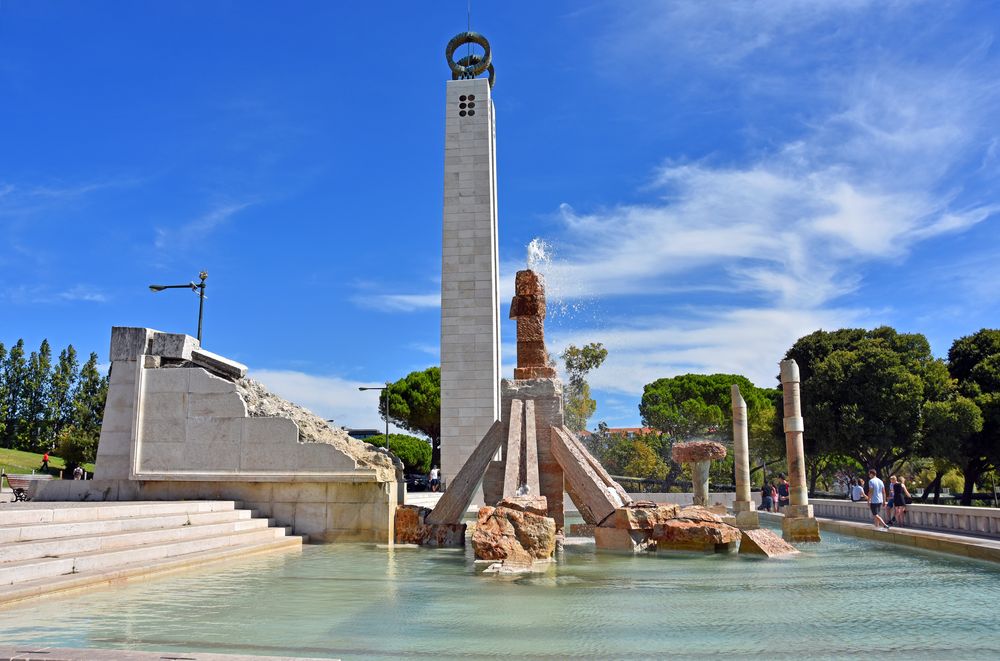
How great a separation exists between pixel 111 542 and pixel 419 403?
37.5 metres

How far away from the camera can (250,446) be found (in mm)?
11023

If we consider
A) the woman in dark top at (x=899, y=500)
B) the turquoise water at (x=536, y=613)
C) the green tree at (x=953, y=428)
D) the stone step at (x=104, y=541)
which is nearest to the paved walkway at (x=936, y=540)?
the woman in dark top at (x=899, y=500)

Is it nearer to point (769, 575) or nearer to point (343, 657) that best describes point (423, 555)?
point (769, 575)

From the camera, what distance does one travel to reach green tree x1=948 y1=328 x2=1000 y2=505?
28.5 meters

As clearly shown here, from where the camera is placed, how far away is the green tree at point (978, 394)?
2847 centimetres

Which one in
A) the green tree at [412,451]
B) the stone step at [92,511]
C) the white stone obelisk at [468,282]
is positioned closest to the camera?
the stone step at [92,511]

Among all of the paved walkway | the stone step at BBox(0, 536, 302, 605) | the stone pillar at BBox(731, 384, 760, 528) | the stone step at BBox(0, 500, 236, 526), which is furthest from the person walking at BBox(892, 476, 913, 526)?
the stone step at BBox(0, 500, 236, 526)

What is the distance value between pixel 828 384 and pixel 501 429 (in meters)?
23.8

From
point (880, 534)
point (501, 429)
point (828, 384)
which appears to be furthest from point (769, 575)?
point (828, 384)

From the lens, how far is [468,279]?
22141 millimetres

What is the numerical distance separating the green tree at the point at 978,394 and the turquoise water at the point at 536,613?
79.8ft

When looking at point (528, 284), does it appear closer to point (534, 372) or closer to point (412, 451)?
point (534, 372)

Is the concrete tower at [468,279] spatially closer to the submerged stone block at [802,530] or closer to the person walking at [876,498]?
the submerged stone block at [802,530]

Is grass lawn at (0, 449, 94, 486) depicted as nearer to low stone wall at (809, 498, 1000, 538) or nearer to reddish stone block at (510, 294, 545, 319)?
reddish stone block at (510, 294, 545, 319)
